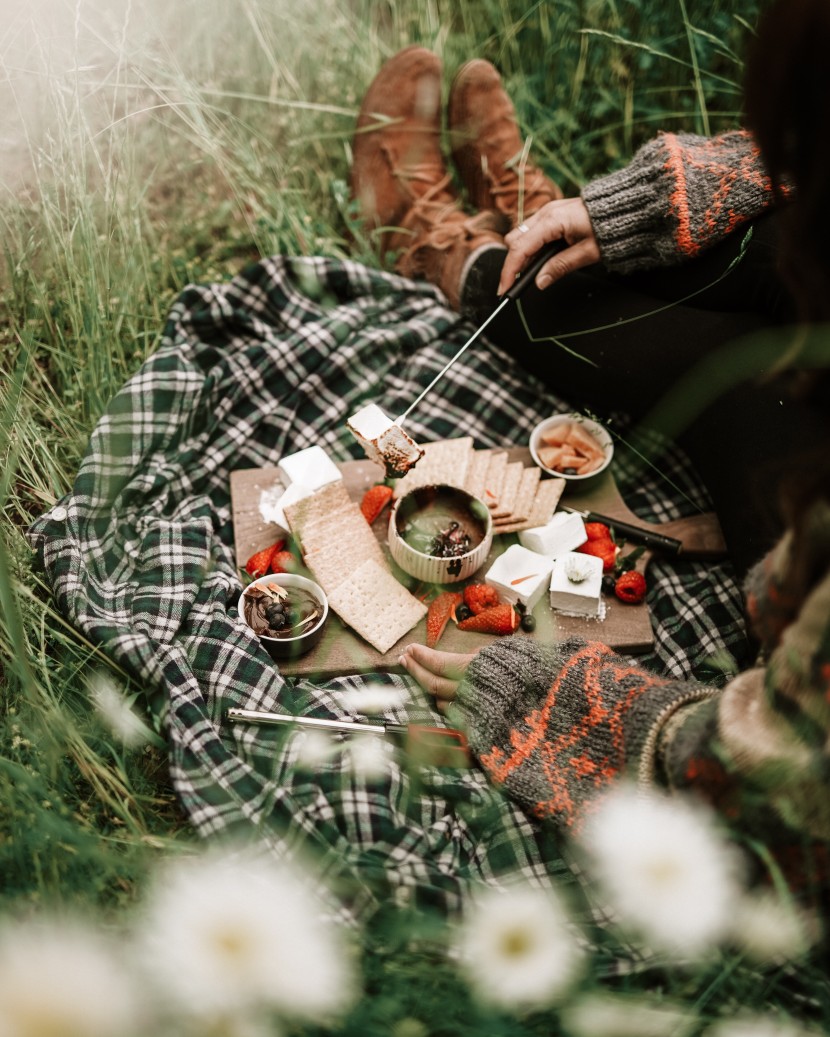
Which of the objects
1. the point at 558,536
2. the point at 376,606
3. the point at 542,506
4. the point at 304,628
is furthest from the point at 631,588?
the point at 304,628

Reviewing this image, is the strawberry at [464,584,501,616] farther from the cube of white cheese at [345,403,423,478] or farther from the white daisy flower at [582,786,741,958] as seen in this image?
the white daisy flower at [582,786,741,958]

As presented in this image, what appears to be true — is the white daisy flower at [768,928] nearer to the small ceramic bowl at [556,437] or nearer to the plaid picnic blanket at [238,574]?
the plaid picnic blanket at [238,574]

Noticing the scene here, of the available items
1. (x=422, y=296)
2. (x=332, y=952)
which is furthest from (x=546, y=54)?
(x=332, y=952)

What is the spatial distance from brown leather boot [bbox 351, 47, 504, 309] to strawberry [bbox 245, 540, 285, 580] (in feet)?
4.30

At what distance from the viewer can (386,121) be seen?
124 inches

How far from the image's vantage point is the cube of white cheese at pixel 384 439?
7.00 ft

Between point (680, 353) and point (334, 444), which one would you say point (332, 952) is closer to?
point (334, 444)

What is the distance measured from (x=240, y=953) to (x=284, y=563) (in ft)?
4.29

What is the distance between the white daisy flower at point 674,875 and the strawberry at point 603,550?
1077mm

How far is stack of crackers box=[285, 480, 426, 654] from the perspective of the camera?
217cm

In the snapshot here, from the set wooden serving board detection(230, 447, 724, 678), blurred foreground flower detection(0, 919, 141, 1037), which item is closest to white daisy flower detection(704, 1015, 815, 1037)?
blurred foreground flower detection(0, 919, 141, 1037)

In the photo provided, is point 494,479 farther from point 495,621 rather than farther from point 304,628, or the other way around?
point 304,628

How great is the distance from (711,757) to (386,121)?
2.69m

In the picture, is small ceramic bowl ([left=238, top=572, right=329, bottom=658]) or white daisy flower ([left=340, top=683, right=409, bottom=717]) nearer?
white daisy flower ([left=340, top=683, right=409, bottom=717])
